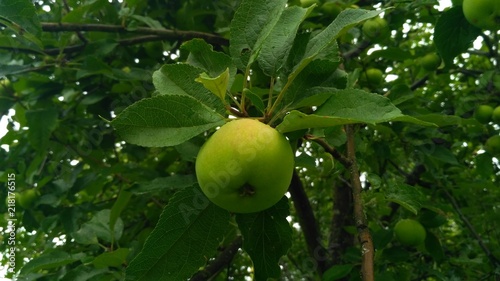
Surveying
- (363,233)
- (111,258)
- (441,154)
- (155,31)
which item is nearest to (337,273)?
(441,154)

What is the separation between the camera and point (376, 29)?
2.06 metres

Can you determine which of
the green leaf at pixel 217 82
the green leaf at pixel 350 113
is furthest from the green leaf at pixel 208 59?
the green leaf at pixel 350 113

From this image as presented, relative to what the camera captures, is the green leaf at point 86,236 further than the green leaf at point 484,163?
No

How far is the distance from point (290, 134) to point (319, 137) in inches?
5.5

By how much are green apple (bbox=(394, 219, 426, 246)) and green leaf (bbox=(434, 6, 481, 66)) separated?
2.44ft

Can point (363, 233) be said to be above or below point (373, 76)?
above

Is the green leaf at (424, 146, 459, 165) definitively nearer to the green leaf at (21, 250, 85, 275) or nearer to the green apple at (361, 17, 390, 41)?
the green apple at (361, 17, 390, 41)

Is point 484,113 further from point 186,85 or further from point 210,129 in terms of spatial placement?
point 186,85

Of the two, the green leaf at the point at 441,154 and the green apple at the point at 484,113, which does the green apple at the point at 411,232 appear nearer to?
the green leaf at the point at 441,154

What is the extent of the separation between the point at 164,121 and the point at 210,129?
361mm

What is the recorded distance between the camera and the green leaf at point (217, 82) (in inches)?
37.5

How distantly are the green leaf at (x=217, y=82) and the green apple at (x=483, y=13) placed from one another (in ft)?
3.63

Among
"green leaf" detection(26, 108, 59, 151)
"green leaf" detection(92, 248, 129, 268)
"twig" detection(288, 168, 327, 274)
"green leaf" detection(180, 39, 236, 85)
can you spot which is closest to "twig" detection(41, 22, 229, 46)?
"green leaf" detection(26, 108, 59, 151)

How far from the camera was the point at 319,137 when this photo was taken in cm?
123
